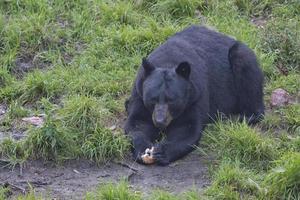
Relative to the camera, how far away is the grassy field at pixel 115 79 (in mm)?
6785

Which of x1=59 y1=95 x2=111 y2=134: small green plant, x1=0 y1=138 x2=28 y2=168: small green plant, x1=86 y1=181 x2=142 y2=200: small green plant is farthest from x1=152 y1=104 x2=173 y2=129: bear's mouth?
x1=0 y1=138 x2=28 y2=168: small green plant

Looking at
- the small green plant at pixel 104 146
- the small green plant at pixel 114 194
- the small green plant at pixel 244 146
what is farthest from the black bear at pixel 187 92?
the small green plant at pixel 114 194

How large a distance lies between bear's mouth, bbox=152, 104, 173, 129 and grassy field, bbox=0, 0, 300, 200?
15.1 inches

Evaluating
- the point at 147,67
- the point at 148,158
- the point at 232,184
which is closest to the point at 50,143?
the point at 148,158

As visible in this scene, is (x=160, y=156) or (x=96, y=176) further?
(x=160, y=156)

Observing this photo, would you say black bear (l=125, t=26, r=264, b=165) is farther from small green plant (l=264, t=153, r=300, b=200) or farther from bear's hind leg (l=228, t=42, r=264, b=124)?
small green plant (l=264, t=153, r=300, b=200)

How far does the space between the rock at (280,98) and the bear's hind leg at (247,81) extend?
21 centimetres

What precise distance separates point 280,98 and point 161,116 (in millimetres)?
1784

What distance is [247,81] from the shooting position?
8.20m

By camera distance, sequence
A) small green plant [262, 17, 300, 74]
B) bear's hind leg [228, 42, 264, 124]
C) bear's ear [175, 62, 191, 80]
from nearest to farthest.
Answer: bear's ear [175, 62, 191, 80] → bear's hind leg [228, 42, 264, 124] → small green plant [262, 17, 300, 74]

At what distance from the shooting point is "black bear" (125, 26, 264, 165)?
7176 mm

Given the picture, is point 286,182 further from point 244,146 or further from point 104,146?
point 104,146

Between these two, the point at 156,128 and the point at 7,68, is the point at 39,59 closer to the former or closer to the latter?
the point at 7,68

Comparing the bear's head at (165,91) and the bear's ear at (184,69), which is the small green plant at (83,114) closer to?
the bear's head at (165,91)
